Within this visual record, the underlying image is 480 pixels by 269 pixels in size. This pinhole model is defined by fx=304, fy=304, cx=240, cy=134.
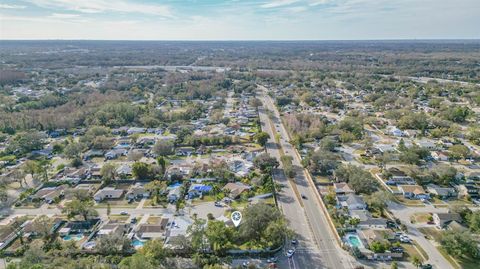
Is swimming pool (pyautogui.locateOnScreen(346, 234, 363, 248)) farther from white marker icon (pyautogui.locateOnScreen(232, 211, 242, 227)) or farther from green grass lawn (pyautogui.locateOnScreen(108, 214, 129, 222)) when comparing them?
green grass lawn (pyautogui.locateOnScreen(108, 214, 129, 222))

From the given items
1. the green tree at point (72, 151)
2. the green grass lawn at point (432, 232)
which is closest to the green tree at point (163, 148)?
the green tree at point (72, 151)

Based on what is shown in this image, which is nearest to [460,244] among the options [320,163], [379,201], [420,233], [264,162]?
[420,233]

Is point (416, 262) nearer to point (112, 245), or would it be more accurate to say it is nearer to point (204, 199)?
point (204, 199)

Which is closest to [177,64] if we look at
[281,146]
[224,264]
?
[281,146]

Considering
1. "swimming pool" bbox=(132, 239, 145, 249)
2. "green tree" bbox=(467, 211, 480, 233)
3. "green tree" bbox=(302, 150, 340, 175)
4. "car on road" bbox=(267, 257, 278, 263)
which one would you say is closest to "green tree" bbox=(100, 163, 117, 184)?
"swimming pool" bbox=(132, 239, 145, 249)

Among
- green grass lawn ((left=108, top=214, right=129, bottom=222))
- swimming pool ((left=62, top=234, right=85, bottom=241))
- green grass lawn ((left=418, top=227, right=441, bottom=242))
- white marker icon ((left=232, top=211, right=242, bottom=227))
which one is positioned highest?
white marker icon ((left=232, top=211, right=242, bottom=227))

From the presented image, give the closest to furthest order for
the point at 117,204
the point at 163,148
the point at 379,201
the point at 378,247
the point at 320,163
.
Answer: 1. the point at 378,247
2. the point at 379,201
3. the point at 117,204
4. the point at 320,163
5. the point at 163,148
